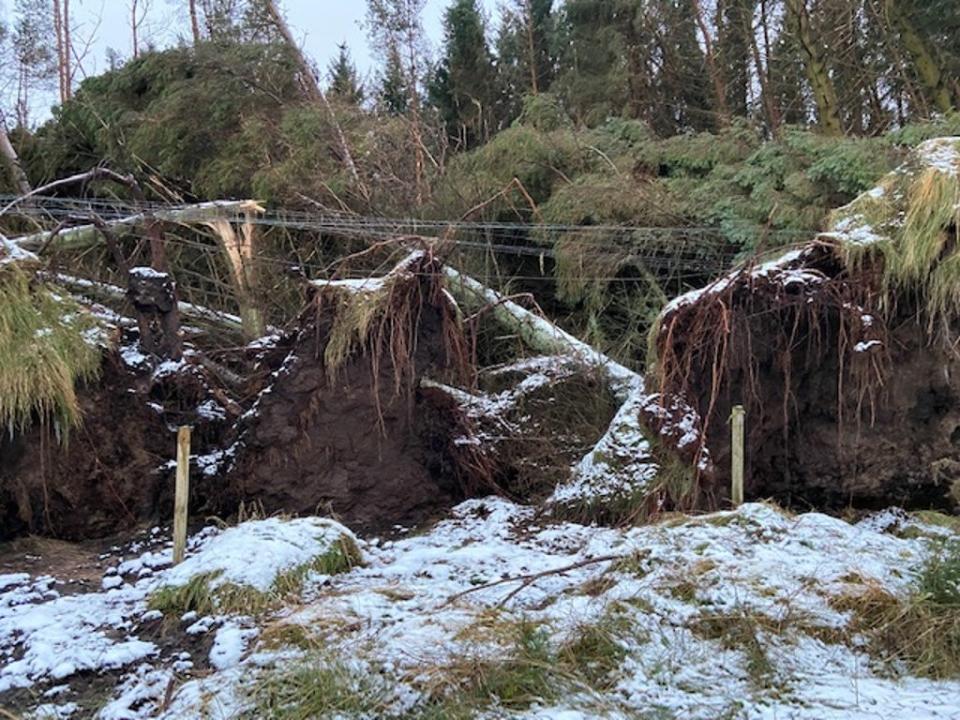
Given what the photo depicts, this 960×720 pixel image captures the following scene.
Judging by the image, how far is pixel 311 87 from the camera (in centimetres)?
998

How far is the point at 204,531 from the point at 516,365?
2.64 m

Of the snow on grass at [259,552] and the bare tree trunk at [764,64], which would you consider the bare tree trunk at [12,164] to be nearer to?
the snow on grass at [259,552]

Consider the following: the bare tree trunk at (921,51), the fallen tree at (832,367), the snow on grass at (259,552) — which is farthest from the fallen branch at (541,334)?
the bare tree trunk at (921,51)

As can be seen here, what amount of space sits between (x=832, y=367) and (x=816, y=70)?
5891mm

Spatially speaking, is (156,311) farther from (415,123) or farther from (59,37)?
(59,37)

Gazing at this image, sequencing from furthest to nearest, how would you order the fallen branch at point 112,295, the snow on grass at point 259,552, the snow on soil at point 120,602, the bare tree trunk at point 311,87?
the bare tree trunk at point 311,87, the fallen branch at point 112,295, the snow on grass at point 259,552, the snow on soil at point 120,602

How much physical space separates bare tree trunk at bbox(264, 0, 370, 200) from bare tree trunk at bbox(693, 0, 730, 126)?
209 inches

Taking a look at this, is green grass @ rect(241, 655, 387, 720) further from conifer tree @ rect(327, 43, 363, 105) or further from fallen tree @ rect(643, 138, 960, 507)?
conifer tree @ rect(327, 43, 363, 105)

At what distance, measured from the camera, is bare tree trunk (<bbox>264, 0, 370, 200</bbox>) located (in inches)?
348

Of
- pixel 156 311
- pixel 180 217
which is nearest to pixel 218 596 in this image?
pixel 156 311

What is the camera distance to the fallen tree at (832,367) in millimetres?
4680

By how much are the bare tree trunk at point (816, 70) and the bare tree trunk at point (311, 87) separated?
5328 mm

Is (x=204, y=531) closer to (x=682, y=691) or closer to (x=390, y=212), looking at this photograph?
(x=682, y=691)

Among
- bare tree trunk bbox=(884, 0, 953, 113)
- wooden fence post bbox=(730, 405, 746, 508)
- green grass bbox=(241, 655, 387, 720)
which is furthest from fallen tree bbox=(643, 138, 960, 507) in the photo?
bare tree trunk bbox=(884, 0, 953, 113)
